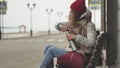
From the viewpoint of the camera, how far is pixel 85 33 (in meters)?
5.43

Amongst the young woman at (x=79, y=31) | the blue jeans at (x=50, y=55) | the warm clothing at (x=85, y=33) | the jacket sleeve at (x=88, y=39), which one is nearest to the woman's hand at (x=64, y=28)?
the young woman at (x=79, y=31)

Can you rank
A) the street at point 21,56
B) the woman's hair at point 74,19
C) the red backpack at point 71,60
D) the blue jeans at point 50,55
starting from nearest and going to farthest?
1. the red backpack at point 71,60
2. the woman's hair at point 74,19
3. the blue jeans at point 50,55
4. the street at point 21,56

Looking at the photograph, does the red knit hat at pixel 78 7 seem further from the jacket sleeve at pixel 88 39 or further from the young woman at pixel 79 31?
the jacket sleeve at pixel 88 39

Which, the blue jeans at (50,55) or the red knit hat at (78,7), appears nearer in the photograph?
the red knit hat at (78,7)

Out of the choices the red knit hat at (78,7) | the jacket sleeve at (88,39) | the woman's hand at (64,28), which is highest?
the red knit hat at (78,7)

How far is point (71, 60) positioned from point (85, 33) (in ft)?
1.42

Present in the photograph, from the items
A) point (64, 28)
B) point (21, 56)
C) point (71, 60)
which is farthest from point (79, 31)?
point (21, 56)

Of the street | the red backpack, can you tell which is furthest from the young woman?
the street

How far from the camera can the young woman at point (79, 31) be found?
17.3 ft

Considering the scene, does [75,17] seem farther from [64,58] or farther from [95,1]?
[95,1]

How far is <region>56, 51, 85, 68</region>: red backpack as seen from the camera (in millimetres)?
5176

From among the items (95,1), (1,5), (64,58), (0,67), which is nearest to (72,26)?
(64,58)

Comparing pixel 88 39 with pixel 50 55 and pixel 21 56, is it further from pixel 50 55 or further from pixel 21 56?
pixel 21 56

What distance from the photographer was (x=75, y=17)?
550cm
